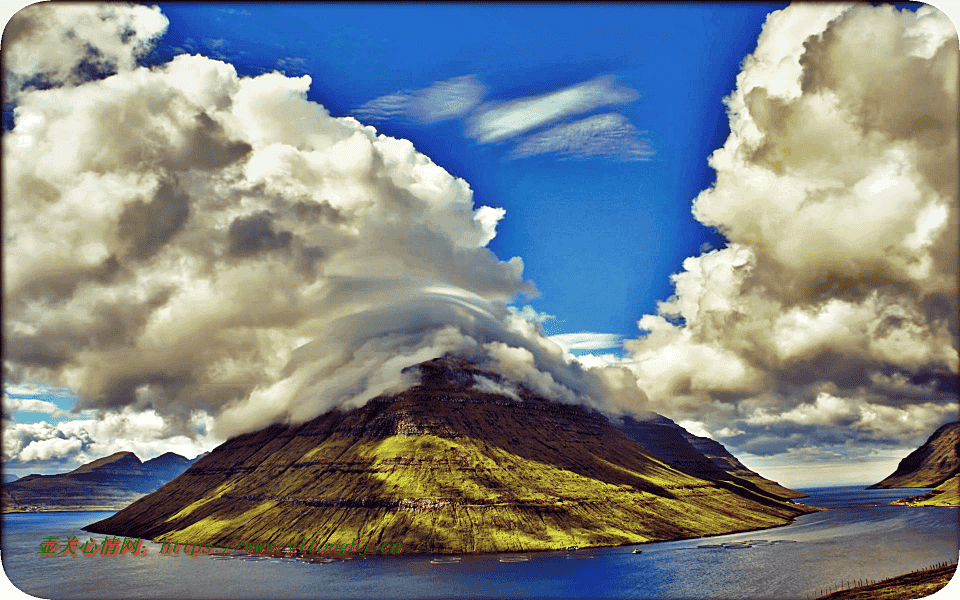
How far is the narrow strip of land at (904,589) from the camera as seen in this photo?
142 meters

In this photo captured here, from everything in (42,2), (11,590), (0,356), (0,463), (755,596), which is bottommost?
(755,596)

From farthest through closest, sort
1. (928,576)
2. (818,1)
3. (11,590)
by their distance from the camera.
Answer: (928,576), (818,1), (11,590)

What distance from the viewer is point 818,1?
73.7 metres

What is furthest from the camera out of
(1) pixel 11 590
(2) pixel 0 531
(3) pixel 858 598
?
(3) pixel 858 598

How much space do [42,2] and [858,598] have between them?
593 feet

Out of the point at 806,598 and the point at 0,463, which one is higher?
the point at 0,463

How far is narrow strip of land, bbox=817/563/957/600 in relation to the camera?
141863 mm

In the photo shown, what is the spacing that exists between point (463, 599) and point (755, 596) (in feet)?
294

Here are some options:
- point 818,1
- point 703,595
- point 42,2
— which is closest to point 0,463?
point 42,2

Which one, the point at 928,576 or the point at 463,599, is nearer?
the point at 928,576

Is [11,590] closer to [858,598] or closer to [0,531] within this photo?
[0,531]

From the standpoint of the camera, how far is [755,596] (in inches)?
7623

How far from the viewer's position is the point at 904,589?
492ft

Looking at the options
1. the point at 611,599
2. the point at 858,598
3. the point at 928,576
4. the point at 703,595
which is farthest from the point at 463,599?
the point at 928,576
